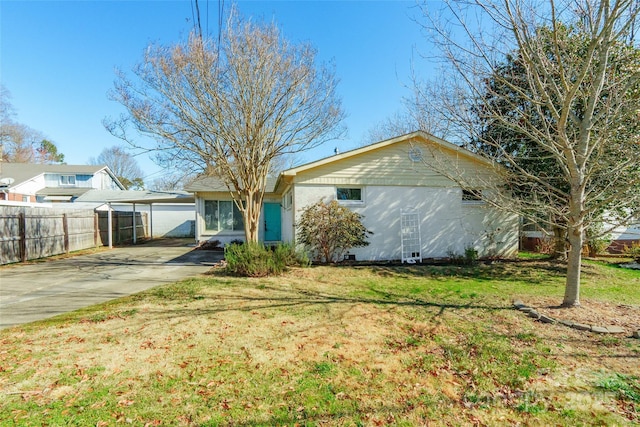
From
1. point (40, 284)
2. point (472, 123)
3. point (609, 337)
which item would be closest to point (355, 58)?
point (472, 123)

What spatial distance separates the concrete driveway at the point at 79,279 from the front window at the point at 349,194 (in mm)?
5066

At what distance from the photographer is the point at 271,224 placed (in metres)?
16.8

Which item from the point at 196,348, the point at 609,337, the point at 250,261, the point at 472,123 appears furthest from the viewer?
the point at 250,261

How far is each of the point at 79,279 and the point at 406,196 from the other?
10.4 m

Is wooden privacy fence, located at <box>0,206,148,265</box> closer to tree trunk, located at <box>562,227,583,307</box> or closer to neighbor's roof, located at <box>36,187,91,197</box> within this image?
neighbor's roof, located at <box>36,187,91,197</box>

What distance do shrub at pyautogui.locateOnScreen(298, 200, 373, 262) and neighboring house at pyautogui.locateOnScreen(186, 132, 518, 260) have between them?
0.45 meters

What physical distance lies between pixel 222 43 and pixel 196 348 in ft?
26.5

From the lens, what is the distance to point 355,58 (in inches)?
406

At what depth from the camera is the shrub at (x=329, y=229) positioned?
→ 9758 mm

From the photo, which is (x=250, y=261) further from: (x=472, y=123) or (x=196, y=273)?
(x=472, y=123)

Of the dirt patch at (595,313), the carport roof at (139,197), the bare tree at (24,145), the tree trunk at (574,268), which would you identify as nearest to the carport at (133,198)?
the carport roof at (139,197)

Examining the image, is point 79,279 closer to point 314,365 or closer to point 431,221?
point 314,365

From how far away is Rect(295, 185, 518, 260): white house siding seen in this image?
10.5 meters

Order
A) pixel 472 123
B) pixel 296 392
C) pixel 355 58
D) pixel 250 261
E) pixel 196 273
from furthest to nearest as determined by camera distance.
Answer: pixel 355 58 → pixel 196 273 → pixel 250 261 → pixel 472 123 → pixel 296 392
